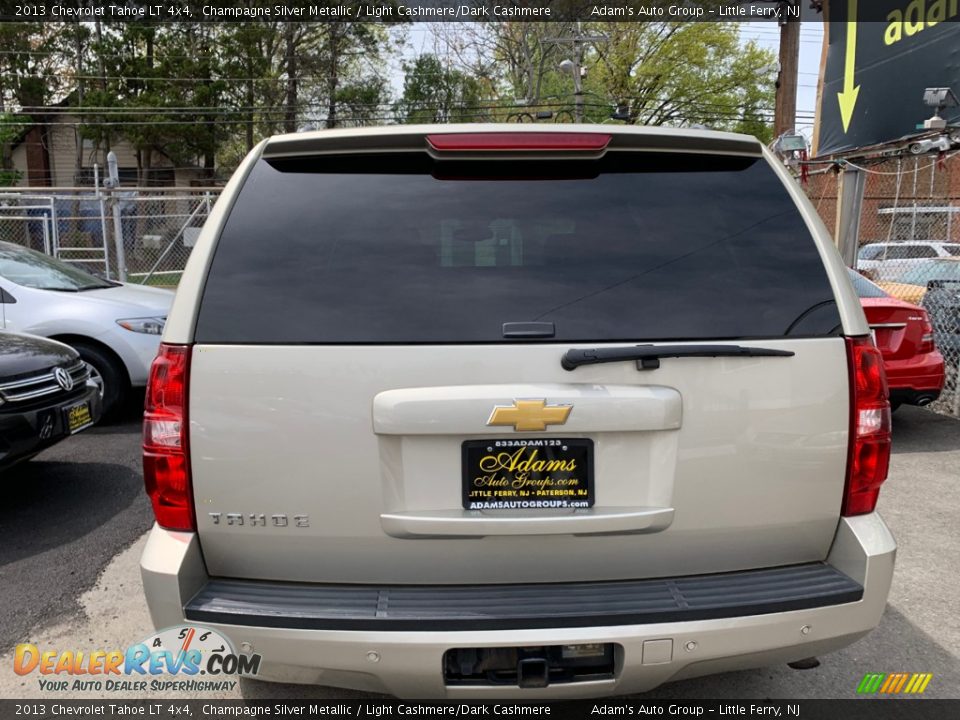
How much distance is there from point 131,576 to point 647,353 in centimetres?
307

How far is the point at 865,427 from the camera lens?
216 centimetres

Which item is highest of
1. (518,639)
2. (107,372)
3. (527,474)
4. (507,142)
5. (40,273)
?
(507,142)

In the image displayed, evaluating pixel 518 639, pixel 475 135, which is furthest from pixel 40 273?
pixel 518 639

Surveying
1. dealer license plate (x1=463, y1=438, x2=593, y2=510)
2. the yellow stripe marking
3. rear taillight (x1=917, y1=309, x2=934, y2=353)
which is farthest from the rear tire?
rear taillight (x1=917, y1=309, x2=934, y2=353)

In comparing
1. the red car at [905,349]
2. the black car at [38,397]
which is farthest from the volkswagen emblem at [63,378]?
the red car at [905,349]

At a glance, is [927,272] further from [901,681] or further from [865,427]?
[865,427]

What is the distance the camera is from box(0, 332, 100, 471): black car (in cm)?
431

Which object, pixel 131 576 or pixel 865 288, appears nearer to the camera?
pixel 131 576

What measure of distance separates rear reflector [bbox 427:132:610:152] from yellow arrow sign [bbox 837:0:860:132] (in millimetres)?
11234

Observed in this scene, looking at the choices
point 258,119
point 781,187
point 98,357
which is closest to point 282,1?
point 258,119

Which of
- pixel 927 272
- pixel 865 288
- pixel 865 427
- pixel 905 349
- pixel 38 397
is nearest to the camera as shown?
pixel 865 427

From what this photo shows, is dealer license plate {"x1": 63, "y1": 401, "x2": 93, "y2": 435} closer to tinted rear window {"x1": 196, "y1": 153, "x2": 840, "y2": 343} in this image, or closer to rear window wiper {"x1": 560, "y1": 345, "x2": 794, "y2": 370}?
A: tinted rear window {"x1": 196, "y1": 153, "x2": 840, "y2": 343}

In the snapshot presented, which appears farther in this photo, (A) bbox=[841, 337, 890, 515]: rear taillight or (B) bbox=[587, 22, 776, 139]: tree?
(B) bbox=[587, 22, 776, 139]: tree

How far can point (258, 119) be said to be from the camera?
34219 millimetres
